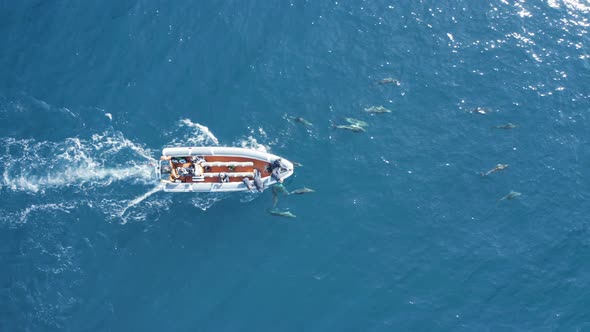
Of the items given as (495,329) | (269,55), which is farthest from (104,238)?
(495,329)

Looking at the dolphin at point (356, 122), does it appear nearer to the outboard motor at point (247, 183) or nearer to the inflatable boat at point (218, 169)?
the inflatable boat at point (218, 169)

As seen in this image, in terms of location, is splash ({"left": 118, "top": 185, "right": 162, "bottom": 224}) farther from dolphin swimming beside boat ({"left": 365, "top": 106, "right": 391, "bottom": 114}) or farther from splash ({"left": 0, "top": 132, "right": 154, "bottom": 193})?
dolphin swimming beside boat ({"left": 365, "top": 106, "right": 391, "bottom": 114})

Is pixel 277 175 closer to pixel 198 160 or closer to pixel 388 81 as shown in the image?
pixel 198 160

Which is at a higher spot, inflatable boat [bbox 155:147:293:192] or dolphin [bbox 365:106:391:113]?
dolphin [bbox 365:106:391:113]

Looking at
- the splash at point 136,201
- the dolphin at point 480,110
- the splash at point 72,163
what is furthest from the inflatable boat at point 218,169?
the dolphin at point 480,110

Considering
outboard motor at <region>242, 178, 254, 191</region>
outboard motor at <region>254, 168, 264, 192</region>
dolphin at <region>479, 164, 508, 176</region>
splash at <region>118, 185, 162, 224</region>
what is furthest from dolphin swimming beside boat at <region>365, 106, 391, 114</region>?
splash at <region>118, 185, 162, 224</region>
